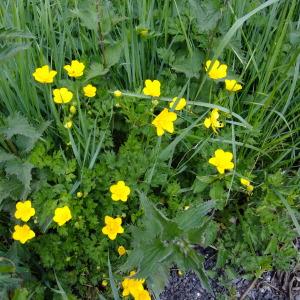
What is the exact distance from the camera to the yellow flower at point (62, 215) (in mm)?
1528

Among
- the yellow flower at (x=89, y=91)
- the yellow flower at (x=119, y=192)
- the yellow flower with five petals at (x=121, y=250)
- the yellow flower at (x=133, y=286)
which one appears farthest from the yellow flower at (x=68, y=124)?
the yellow flower at (x=133, y=286)

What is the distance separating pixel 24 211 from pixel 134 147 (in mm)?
490

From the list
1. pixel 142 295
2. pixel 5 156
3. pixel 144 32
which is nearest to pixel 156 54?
pixel 144 32

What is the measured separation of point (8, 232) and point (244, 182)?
1.02 meters

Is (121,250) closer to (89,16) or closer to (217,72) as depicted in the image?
(217,72)

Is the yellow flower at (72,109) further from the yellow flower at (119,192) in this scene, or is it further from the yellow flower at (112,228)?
the yellow flower at (112,228)

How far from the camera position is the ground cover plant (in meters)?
1.61

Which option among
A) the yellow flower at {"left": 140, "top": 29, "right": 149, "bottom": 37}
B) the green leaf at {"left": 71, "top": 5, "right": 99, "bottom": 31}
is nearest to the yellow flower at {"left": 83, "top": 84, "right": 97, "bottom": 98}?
the green leaf at {"left": 71, "top": 5, "right": 99, "bottom": 31}

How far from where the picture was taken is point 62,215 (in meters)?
1.53

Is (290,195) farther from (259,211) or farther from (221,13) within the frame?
(221,13)

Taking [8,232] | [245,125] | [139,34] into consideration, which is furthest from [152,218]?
[139,34]

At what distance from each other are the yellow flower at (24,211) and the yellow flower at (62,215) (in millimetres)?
105

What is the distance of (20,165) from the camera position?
158 cm

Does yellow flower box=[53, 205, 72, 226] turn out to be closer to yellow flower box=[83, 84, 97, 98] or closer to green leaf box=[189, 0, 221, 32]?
yellow flower box=[83, 84, 97, 98]
